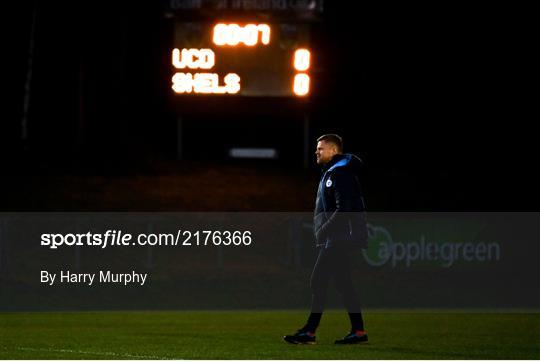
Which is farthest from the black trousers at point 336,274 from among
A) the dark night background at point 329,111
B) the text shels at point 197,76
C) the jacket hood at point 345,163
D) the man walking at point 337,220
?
the dark night background at point 329,111

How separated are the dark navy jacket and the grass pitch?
0.93 m

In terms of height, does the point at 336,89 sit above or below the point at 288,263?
above

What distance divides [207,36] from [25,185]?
5.74 m

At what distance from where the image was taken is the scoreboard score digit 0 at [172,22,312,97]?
25.0 meters

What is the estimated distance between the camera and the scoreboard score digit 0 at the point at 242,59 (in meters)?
25.0

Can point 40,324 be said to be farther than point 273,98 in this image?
No

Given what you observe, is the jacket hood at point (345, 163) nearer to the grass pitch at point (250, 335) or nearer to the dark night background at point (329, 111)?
the grass pitch at point (250, 335)

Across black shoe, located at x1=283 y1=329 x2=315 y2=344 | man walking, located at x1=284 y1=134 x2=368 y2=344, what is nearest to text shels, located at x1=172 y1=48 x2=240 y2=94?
black shoe, located at x1=283 y1=329 x2=315 y2=344

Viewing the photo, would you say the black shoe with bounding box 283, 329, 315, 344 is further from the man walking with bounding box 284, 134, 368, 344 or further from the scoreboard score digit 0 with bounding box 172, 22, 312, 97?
the scoreboard score digit 0 with bounding box 172, 22, 312, 97

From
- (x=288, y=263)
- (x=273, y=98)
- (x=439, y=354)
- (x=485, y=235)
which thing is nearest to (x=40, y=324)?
(x=439, y=354)

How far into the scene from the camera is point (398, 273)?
21688 millimetres

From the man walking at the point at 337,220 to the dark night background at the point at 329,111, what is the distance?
671 inches

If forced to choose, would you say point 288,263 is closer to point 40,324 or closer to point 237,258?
point 237,258

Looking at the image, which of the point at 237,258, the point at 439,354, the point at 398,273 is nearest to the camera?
the point at 439,354
